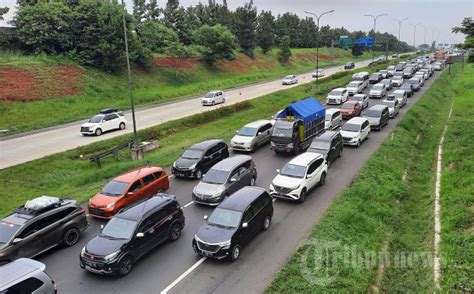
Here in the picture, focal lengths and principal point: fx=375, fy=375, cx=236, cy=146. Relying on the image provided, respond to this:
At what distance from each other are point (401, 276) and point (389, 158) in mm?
12514

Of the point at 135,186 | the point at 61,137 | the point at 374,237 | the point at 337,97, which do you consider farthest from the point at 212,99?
the point at 374,237

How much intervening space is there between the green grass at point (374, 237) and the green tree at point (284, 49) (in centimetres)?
7352

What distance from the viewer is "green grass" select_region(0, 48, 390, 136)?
123ft

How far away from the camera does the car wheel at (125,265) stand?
12422 mm

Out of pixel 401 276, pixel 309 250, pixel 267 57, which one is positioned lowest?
pixel 401 276

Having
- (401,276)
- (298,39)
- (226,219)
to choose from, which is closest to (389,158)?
(401,276)

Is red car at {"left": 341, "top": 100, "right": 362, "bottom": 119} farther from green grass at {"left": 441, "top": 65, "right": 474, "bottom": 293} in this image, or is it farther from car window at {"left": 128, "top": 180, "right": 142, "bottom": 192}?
car window at {"left": 128, "top": 180, "right": 142, "bottom": 192}

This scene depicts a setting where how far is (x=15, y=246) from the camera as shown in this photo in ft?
42.6

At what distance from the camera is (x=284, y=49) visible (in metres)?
95.1

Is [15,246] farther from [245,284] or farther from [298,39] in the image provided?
[298,39]

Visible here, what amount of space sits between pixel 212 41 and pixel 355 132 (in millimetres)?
50158

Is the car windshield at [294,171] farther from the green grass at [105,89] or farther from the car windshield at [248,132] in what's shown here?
the green grass at [105,89]

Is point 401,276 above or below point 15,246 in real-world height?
below

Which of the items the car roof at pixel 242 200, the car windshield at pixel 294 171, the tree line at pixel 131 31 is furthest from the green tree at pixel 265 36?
the car roof at pixel 242 200
